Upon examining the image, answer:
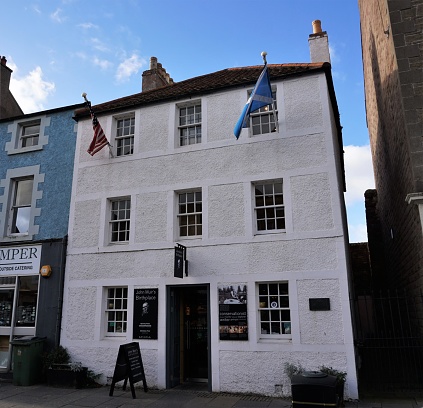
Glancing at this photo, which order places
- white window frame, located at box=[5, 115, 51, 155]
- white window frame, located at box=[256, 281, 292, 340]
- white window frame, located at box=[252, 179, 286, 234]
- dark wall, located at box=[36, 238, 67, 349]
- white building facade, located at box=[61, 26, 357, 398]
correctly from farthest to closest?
1. white window frame, located at box=[5, 115, 51, 155]
2. dark wall, located at box=[36, 238, 67, 349]
3. white window frame, located at box=[252, 179, 286, 234]
4. white window frame, located at box=[256, 281, 292, 340]
5. white building facade, located at box=[61, 26, 357, 398]

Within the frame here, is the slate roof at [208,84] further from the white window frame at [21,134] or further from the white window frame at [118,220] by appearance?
the white window frame at [118,220]

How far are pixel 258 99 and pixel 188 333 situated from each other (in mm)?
6489

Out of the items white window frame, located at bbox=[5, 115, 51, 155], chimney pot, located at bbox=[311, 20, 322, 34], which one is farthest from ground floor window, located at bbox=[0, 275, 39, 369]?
chimney pot, located at bbox=[311, 20, 322, 34]

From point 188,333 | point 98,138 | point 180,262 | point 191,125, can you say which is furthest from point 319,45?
point 188,333

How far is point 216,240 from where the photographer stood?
394 inches

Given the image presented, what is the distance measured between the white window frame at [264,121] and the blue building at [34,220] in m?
6.11

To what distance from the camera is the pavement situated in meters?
7.90

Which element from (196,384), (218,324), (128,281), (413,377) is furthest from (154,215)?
(413,377)

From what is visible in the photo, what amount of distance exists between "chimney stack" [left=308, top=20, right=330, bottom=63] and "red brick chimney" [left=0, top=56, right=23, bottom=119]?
1259cm

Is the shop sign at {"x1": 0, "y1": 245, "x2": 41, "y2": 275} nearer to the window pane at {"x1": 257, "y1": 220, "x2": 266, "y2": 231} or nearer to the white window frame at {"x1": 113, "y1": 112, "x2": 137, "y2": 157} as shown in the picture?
the white window frame at {"x1": 113, "y1": 112, "x2": 137, "y2": 157}

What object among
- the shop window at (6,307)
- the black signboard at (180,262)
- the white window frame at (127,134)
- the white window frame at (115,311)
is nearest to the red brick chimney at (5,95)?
the white window frame at (127,134)

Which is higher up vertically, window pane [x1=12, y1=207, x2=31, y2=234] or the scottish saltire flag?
the scottish saltire flag

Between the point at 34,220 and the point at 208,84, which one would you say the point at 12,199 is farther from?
the point at 208,84

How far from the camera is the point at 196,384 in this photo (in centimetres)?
997
